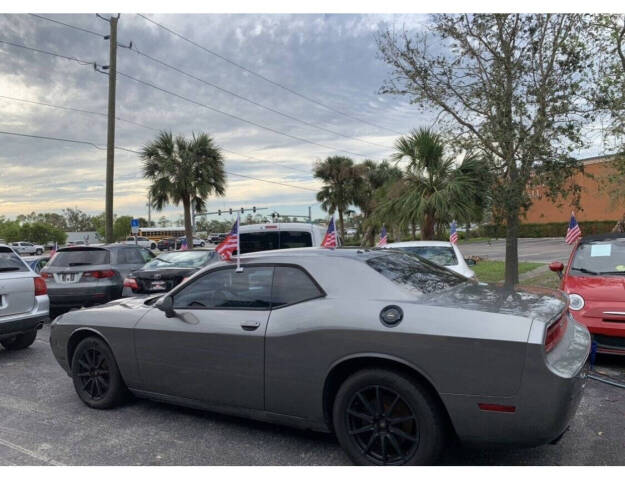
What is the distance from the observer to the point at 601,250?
6742mm

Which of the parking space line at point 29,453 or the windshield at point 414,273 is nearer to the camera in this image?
the parking space line at point 29,453

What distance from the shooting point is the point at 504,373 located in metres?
2.86

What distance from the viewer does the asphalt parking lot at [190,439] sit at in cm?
342

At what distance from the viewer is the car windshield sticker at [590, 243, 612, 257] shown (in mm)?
Result: 6660

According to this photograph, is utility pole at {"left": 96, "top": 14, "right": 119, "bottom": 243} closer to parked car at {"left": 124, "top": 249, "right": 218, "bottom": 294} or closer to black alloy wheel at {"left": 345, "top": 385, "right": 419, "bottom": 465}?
parked car at {"left": 124, "top": 249, "right": 218, "bottom": 294}

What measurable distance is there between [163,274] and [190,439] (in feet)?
18.3

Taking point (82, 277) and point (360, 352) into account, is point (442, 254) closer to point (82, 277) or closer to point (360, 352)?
point (360, 352)

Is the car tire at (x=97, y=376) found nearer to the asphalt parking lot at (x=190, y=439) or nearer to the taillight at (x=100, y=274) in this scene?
the asphalt parking lot at (x=190, y=439)

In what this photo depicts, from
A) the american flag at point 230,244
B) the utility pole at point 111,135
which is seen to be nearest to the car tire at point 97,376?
the american flag at point 230,244

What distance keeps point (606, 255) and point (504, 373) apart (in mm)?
4702

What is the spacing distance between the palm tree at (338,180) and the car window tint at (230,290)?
32.2 m

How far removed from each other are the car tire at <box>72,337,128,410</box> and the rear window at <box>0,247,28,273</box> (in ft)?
9.44

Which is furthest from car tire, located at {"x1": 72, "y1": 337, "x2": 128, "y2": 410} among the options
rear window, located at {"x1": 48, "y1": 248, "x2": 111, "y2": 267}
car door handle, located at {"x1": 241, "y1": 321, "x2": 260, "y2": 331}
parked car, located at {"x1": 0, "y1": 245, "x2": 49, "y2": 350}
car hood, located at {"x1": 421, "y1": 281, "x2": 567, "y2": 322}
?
rear window, located at {"x1": 48, "y1": 248, "x2": 111, "y2": 267}

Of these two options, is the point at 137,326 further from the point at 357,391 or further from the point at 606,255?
the point at 606,255
